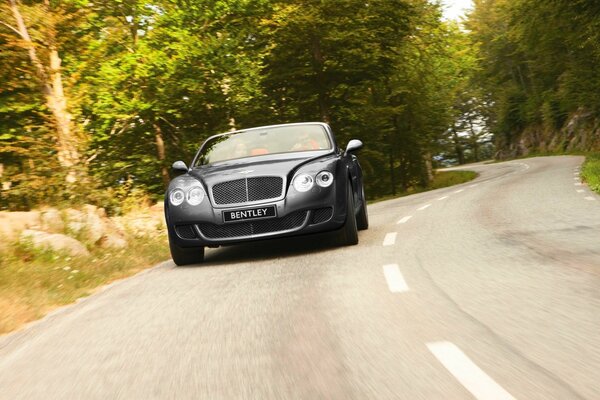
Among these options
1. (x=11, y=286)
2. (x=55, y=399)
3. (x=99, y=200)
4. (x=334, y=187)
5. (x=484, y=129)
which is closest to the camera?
(x=55, y=399)

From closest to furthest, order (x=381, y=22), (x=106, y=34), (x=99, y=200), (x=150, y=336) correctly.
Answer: (x=150, y=336) → (x=99, y=200) → (x=381, y=22) → (x=106, y=34)

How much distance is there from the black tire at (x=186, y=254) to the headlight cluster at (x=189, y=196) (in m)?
0.54

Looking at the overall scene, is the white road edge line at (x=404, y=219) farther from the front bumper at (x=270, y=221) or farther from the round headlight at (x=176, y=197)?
the round headlight at (x=176, y=197)

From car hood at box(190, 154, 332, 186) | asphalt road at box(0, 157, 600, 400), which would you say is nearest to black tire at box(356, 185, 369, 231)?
car hood at box(190, 154, 332, 186)

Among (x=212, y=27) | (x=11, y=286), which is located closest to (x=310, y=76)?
(x=212, y=27)

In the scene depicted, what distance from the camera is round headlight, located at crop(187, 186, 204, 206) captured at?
7840mm

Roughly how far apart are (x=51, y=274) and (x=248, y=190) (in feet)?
7.32

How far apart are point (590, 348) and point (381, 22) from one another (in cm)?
2107

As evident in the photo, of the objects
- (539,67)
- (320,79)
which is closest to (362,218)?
(320,79)

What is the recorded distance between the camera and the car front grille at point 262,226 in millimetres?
7699

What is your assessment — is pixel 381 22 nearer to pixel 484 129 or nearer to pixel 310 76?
pixel 310 76

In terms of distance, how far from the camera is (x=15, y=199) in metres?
13.0

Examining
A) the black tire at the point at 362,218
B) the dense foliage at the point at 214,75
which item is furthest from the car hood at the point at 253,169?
the dense foliage at the point at 214,75

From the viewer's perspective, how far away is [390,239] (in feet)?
28.6
